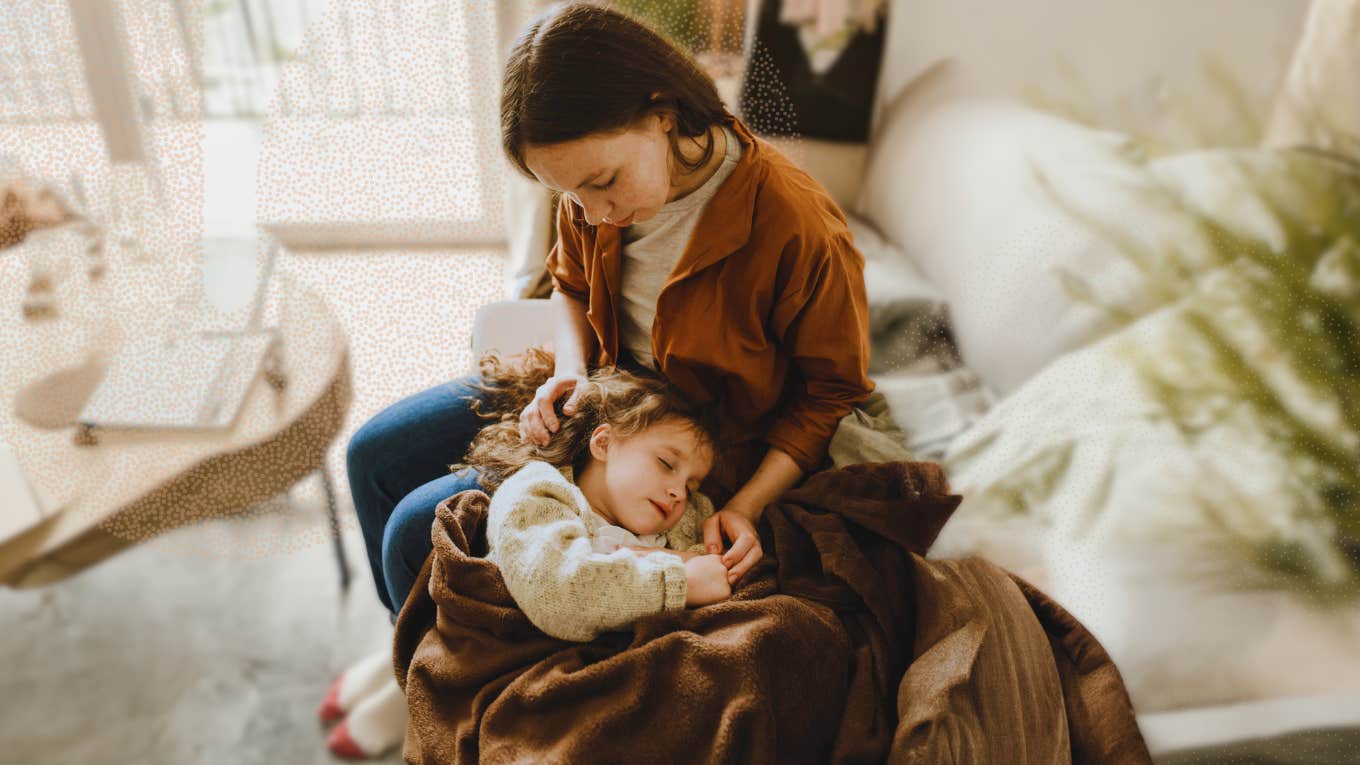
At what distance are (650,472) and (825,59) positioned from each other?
0.69 metres

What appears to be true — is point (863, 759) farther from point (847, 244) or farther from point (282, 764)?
point (282, 764)

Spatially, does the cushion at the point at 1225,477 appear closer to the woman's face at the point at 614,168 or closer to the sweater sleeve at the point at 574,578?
the sweater sleeve at the point at 574,578

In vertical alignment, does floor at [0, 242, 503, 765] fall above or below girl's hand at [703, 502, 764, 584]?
below

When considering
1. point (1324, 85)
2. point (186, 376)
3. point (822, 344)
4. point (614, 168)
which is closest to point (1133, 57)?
point (1324, 85)

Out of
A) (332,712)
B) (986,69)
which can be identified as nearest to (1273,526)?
(986,69)

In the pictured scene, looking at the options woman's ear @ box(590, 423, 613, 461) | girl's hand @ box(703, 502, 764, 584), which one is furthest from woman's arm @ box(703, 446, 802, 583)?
woman's ear @ box(590, 423, 613, 461)

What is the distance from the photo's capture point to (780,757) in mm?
559

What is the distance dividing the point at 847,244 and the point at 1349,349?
35cm

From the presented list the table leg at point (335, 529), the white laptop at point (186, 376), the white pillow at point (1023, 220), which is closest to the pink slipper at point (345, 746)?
the table leg at point (335, 529)

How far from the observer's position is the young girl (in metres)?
0.60

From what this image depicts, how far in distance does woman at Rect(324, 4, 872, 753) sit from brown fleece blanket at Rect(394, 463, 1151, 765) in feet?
0.23

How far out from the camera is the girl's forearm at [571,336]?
82 centimetres

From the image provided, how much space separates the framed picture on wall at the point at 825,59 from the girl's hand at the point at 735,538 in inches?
21.8

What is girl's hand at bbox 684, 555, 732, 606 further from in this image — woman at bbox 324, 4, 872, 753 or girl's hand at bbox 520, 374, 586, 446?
girl's hand at bbox 520, 374, 586, 446
